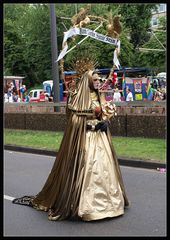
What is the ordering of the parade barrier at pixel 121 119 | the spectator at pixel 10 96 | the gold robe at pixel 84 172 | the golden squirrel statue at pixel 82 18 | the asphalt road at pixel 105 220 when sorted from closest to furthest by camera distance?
the asphalt road at pixel 105 220, the gold robe at pixel 84 172, the golden squirrel statue at pixel 82 18, the parade barrier at pixel 121 119, the spectator at pixel 10 96

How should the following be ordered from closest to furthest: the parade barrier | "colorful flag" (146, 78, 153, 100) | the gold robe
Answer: the gold robe → the parade barrier → "colorful flag" (146, 78, 153, 100)

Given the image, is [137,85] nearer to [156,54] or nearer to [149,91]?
[149,91]

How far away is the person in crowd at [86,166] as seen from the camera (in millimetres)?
5293

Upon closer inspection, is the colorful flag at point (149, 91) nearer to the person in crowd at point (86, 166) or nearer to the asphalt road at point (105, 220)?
the asphalt road at point (105, 220)

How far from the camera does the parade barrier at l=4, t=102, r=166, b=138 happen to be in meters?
11.8

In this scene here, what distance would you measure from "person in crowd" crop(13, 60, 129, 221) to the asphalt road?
0.51 feet

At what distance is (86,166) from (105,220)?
26.9 inches

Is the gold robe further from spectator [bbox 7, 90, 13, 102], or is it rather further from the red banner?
spectator [bbox 7, 90, 13, 102]

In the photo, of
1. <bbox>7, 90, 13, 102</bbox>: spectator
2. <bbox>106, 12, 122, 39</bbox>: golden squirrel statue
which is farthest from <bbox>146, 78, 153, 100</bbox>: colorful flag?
<bbox>106, 12, 122, 39</bbox>: golden squirrel statue

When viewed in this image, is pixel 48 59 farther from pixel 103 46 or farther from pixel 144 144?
pixel 144 144

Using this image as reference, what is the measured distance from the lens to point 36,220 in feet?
18.2

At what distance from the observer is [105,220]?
17.5 ft

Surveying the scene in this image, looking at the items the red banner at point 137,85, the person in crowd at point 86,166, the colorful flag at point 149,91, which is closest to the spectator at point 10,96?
the red banner at point 137,85

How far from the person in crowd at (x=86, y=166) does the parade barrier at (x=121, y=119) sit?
20.1 ft
